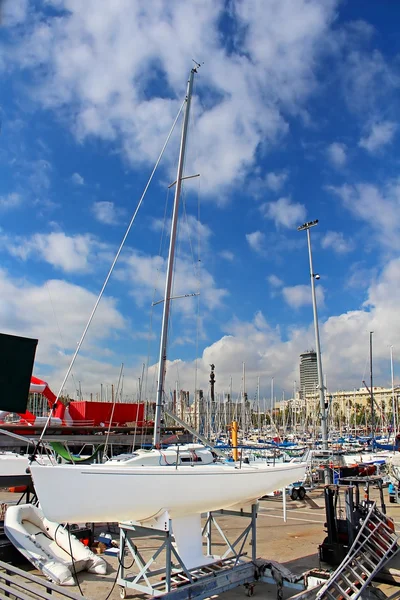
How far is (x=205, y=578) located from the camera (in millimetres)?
7270

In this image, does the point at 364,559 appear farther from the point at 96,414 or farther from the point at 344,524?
the point at 96,414

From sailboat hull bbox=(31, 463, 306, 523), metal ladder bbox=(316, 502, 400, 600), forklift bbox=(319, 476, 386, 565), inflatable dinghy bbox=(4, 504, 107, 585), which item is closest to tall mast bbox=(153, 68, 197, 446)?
sailboat hull bbox=(31, 463, 306, 523)

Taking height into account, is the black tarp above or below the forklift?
above

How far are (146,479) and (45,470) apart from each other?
4.49 feet

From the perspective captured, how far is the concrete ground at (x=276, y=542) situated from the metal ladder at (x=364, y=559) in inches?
36.0

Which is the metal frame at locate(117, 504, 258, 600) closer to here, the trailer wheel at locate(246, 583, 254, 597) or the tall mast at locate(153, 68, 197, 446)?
the trailer wheel at locate(246, 583, 254, 597)

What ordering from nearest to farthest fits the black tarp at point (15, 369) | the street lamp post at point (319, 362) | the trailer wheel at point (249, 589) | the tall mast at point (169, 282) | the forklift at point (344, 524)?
the black tarp at point (15, 369), the trailer wheel at point (249, 589), the forklift at point (344, 524), the tall mast at point (169, 282), the street lamp post at point (319, 362)

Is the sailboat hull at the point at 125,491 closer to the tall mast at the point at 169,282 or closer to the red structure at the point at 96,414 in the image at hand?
the tall mast at the point at 169,282

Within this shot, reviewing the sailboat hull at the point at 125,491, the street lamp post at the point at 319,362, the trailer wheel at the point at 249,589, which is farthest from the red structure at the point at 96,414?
the sailboat hull at the point at 125,491

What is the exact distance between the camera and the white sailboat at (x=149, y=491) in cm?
623

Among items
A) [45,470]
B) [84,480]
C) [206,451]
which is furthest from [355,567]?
[45,470]

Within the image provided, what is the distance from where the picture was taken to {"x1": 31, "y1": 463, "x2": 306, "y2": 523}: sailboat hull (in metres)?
6.21

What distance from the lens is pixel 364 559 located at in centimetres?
704

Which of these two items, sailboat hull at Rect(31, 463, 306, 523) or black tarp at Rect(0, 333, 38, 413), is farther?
black tarp at Rect(0, 333, 38, 413)
